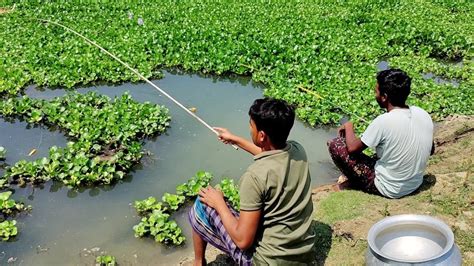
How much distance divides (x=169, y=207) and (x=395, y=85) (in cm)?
274

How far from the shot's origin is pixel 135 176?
6.22 meters

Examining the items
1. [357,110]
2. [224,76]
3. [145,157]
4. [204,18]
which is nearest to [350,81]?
[357,110]

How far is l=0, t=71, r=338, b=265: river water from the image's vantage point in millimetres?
4953

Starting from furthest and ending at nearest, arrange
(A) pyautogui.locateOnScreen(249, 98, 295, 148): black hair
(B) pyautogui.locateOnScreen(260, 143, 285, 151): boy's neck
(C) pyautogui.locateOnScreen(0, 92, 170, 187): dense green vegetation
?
(C) pyautogui.locateOnScreen(0, 92, 170, 187): dense green vegetation → (B) pyautogui.locateOnScreen(260, 143, 285, 151): boy's neck → (A) pyautogui.locateOnScreen(249, 98, 295, 148): black hair

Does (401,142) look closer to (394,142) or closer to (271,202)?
(394,142)

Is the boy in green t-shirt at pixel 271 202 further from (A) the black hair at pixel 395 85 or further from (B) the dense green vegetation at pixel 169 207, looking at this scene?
(B) the dense green vegetation at pixel 169 207

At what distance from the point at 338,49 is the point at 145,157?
5.16 metres

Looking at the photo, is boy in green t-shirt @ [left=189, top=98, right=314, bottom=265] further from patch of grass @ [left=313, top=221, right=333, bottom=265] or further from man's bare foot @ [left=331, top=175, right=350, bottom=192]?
man's bare foot @ [left=331, top=175, right=350, bottom=192]

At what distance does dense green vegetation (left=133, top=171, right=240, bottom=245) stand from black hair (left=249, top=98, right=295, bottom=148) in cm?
221

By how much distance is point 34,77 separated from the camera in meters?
8.77

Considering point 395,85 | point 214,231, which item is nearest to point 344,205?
point 395,85

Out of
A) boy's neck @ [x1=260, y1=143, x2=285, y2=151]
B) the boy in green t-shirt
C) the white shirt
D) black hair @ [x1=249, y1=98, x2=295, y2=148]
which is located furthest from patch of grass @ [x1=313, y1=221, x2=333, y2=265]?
black hair @ [x1=249, y1=98, x2=295, y2=148]

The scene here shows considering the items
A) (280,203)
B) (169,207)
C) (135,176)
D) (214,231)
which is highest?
(280,203)

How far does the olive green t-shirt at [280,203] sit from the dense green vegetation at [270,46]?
422 cm
